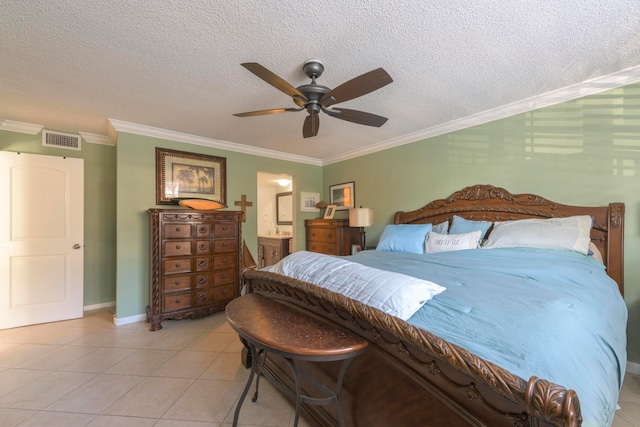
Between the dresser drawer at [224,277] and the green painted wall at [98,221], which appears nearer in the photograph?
the dresser drawer at [224,277]

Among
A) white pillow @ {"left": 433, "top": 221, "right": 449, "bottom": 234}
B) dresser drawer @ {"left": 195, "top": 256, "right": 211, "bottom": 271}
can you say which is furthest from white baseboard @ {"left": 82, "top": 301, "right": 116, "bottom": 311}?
white pillow @ {"left": 433, "top": 221, "right": 449, "bottom": 234}

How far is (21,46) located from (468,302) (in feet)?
10.4

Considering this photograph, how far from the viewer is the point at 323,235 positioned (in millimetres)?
4543

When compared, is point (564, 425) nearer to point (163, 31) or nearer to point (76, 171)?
point (163, 31)

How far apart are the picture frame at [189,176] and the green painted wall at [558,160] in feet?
8.96

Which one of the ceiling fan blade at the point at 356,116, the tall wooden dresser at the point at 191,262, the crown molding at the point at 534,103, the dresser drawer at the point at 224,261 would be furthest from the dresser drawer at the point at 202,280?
the crown molding at the point at 534,103

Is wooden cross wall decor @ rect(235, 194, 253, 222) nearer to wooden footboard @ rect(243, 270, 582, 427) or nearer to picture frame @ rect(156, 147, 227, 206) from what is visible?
picture frame @ rect(156, 147, 227, 206)

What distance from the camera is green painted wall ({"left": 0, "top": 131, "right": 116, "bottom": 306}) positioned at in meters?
3.74

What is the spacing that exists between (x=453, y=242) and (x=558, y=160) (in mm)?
1220

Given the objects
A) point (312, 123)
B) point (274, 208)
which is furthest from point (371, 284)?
point (274, 208)

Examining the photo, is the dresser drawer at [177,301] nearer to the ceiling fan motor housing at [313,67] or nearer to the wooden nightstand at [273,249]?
the wooden nightstand at [273,249]

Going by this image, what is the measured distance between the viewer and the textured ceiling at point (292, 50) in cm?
152

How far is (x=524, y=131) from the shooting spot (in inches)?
107

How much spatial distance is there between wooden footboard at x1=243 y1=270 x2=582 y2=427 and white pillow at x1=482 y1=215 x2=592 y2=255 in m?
1.80
